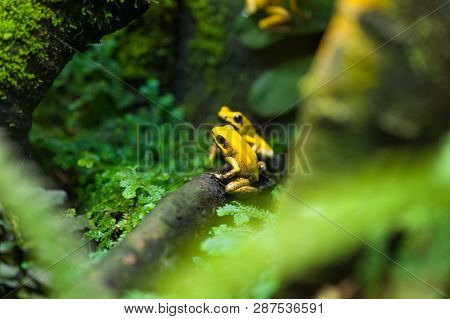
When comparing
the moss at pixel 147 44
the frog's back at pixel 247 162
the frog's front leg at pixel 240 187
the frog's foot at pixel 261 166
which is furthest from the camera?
the moss at pixel 147 44

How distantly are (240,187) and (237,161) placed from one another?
215mm

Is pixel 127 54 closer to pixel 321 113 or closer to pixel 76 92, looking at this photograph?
pixel 76 92

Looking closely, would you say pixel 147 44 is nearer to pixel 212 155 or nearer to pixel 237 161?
pixel 212 155

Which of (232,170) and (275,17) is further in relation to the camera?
(275,17)

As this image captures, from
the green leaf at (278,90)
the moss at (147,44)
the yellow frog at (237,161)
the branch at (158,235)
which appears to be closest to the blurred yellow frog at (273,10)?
the green leaf at (278,90)

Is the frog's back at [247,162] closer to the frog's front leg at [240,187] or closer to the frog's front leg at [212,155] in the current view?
the frog's front leg at [240,187]

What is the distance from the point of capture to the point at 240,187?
354cm

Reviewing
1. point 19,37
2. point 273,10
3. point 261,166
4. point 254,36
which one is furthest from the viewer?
point 254,36

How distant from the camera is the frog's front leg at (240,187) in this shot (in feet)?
11.4

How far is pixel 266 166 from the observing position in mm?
4234

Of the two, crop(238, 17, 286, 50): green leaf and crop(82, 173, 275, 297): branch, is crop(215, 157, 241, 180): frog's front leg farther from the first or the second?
crop(238, 17, 286, 50): green leaf

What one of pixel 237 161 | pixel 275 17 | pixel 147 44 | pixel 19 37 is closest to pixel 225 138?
pixel 237 161

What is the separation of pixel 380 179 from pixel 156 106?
3526mm
